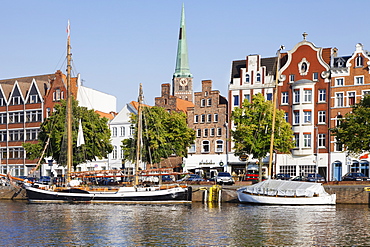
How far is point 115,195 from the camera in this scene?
70562 mm

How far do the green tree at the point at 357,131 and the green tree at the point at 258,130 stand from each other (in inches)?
Result: 468

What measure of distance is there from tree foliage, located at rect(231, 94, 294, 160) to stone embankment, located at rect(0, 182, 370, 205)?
27.8ft

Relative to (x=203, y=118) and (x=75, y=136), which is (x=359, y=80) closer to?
(x=203, y=118)

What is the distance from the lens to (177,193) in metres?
68.4

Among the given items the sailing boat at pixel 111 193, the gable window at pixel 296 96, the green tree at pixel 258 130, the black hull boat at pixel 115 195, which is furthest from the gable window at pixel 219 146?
the black hull boat at pixel 115 195

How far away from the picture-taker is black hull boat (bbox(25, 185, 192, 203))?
68.6 meters

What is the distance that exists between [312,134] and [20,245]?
6484cm

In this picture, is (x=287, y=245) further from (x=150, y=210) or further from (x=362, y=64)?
→ (x=362, y=64)

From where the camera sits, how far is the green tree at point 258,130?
277 ft

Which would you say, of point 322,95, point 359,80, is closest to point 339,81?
point 359,80

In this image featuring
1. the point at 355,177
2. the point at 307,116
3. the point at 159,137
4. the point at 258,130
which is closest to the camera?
→ the point at 355,177

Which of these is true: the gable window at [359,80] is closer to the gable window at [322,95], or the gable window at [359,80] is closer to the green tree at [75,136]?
the gable window at [322,95]

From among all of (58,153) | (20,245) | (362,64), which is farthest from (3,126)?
(20,245)

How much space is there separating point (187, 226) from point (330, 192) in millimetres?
24317
